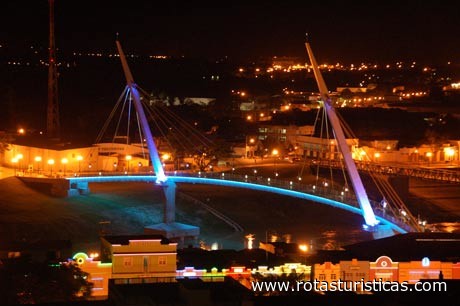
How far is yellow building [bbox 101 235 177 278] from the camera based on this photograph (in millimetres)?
16141

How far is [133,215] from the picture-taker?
84.0ft

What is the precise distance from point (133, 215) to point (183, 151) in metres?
8.87

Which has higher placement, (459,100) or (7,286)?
(459,100)

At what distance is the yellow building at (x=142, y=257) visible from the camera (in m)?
16.1

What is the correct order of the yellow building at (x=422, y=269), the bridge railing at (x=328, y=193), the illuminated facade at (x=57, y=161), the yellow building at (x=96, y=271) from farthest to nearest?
the illuminated facade at (x=57, y=161), the bridge railing at (x=328, y=193), the yellow building at (x=422, y=269), the yellow building at (x=96, y=271)

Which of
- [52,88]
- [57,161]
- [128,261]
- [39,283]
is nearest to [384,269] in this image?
[128,261]

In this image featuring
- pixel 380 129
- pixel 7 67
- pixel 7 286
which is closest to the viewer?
pixel 7 286

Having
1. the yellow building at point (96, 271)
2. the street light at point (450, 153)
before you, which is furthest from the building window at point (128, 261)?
the street light at point (450, 153)

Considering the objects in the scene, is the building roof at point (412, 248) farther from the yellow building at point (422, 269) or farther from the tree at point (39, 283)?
the tree at point (39, 283)

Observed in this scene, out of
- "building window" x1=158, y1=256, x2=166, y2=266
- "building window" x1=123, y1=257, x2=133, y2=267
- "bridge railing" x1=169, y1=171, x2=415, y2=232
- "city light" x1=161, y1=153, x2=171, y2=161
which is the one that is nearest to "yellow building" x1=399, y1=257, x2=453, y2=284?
"building window" x1=158, y1=256, x2=166, y2=266

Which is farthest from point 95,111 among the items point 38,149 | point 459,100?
A: point 459,100

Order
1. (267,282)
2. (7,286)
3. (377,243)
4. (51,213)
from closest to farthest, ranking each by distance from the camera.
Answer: (7,286) → (267,282) → (377,243) → (51,213)

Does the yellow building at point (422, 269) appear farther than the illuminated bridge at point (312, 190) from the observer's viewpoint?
No

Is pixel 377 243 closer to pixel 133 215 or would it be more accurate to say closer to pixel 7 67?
pixel 133 215
